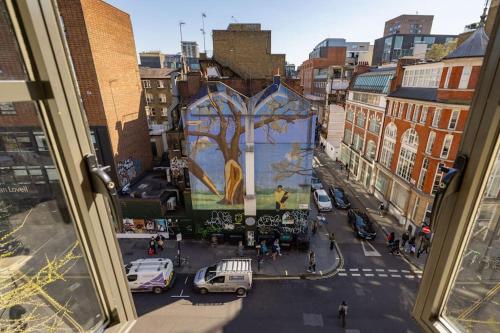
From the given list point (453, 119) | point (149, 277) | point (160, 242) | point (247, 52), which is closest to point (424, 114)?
point (453, 119)

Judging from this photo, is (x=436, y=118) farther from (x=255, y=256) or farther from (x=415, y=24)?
(x=415, y=24)

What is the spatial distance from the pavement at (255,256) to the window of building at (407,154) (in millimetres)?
9666

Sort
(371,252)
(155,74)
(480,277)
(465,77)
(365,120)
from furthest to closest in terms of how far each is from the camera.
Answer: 1. (155,74)
2. (365,120)
3. (371,252)
4. (465,77)
5. (480,277)

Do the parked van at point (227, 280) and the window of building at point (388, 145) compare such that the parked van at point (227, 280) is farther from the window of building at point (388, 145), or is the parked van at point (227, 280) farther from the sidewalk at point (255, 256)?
the window of building at point (388, 145)

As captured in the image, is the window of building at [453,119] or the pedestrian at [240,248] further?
the pedestrian at [240,248]

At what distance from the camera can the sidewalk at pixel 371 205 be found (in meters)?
18.2

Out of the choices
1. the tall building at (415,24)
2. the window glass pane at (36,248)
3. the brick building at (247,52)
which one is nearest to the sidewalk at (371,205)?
the brick building at (247,52)

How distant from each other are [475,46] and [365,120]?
1426cm

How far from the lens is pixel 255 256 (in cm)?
1816

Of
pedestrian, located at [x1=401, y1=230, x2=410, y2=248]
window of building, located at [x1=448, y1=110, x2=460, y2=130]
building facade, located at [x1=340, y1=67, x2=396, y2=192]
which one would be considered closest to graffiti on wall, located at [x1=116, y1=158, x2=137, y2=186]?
pedestrian, located at [x1=401, y1=230, x2=410, y2=248]

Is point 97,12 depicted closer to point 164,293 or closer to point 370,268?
point 164,293

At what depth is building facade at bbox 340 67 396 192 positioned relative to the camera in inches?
1038

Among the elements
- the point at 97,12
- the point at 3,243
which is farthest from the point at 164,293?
the point at 97,12

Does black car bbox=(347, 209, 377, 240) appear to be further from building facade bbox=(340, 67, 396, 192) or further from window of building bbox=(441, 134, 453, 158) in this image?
building facade bbox=(340, 67, 396, 192)
